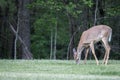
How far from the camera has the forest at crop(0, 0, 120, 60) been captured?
32.4m

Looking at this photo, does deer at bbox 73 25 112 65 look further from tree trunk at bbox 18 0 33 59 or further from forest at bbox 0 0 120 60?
tree trunk at bbox 18 0 33 59

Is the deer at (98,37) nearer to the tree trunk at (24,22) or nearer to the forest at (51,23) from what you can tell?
the forest at (51,23)

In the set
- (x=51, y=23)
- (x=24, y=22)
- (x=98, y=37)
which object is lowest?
(x=51, y=23)

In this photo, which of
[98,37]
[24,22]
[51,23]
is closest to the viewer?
[98,37]

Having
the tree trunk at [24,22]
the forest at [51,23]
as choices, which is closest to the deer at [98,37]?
the forest at [51,23]

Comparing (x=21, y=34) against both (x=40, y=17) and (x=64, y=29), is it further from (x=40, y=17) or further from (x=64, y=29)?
(x=64, y=29)

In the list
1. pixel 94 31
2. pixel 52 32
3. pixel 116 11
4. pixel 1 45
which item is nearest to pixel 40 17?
pixel 52 32

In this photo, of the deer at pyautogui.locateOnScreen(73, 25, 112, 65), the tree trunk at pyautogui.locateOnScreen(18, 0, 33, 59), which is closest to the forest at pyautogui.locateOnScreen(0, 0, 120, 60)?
the tree trunk at pyautogui.locateOnScreen(18, 0, 33, 59)

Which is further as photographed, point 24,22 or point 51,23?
point 51,23

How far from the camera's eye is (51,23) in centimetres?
3922

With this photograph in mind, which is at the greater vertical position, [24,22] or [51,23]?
[24,22]

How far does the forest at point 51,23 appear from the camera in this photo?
32.4m

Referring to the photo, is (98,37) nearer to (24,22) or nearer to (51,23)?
(24,22)

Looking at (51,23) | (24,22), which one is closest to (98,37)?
(24,22)
